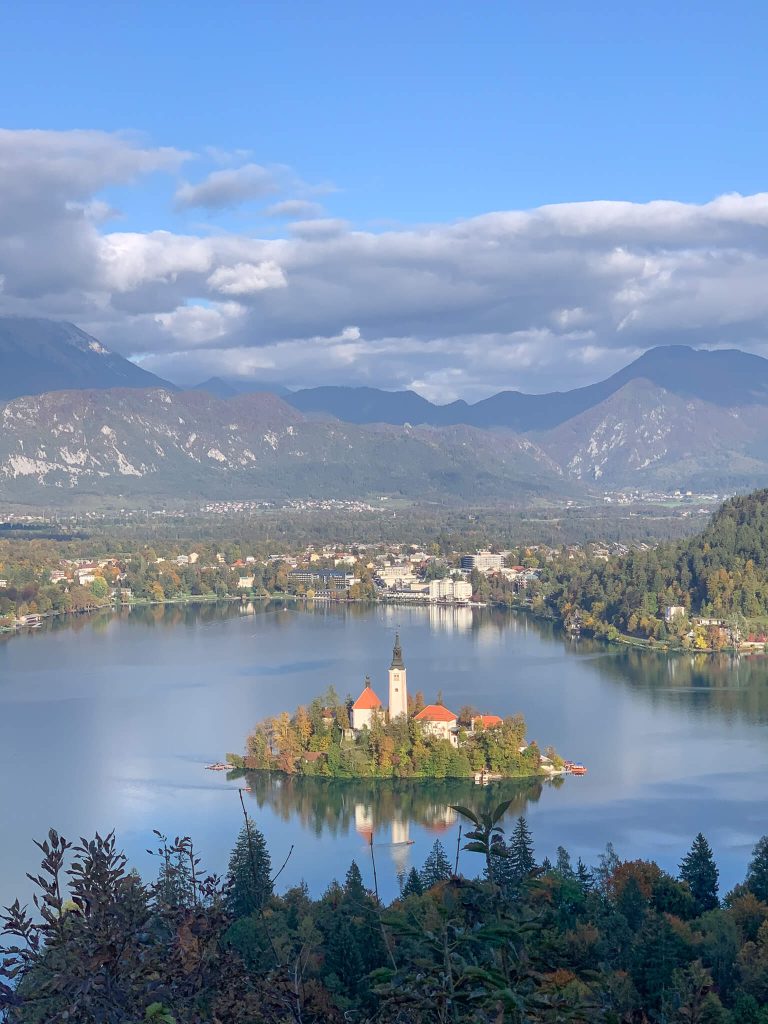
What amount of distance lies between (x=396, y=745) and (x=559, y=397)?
155m

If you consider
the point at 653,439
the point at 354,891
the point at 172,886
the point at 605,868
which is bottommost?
the point at 605,868

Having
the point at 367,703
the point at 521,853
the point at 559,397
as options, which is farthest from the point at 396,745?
the point at 559,397

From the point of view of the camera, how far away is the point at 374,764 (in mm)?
15375

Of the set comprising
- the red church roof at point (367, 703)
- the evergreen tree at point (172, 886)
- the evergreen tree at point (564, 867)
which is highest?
the evergreen tree at point (172, 886)

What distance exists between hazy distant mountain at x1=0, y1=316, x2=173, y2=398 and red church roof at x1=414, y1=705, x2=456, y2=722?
9532 centimetres

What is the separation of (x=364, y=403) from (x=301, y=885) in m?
151

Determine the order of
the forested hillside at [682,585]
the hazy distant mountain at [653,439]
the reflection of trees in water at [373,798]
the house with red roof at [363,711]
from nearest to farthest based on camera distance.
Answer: the reflection of trees in water at [373,798] → the house with red roof at [363,711] → the forested hillside at [682,585] → the hazy distant mountain at [653,439]

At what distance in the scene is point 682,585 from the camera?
103 ft

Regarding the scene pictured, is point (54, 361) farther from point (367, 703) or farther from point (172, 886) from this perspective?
point (172, 886)

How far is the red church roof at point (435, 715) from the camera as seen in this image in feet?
52.7

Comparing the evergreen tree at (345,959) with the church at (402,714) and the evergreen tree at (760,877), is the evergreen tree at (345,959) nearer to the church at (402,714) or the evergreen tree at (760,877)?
the evergreen tree at (760,877)

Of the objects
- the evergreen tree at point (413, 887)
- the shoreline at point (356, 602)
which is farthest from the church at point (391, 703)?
the shoreline at point (356, 602)

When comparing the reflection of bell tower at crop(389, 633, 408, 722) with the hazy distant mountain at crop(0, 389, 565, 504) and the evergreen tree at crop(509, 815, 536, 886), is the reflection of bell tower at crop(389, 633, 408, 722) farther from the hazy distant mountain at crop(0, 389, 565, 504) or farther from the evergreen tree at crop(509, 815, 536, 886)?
the hazy distant mountain at crop(0, 389, 565, 504)

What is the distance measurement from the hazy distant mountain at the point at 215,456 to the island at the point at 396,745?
63.9 meters
